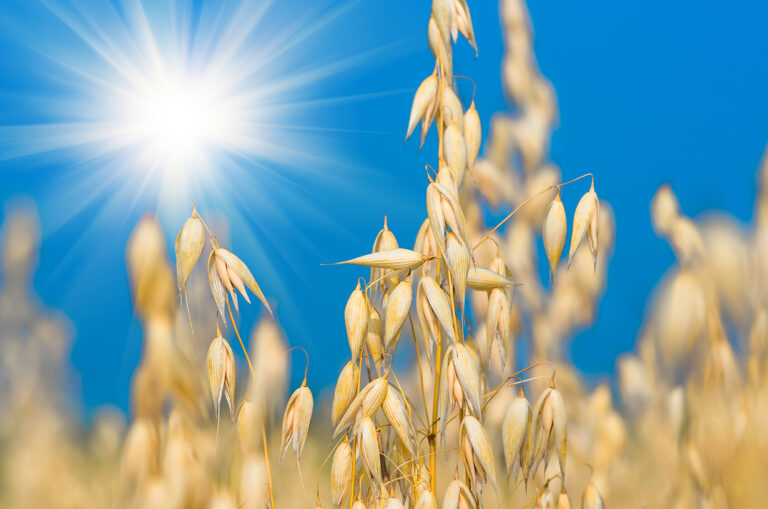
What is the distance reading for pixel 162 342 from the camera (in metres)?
0.25

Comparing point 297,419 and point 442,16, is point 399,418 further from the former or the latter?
point 442,16

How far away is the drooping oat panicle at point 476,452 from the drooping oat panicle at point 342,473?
0.05 metres

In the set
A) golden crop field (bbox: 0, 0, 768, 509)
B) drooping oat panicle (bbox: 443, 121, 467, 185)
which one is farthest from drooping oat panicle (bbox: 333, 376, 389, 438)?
drooping oat panicle (bbox: 443, 121, 467, 185)

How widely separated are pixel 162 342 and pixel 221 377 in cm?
5

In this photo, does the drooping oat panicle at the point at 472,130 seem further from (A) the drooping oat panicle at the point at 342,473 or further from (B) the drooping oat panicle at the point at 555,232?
(A) the drooping oat panicle at the point at 342,473

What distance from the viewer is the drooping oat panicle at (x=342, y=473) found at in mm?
275

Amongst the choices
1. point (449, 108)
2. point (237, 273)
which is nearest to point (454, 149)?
point (449, 108)

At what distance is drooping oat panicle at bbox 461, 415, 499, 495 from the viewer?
26cm

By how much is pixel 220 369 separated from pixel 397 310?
90 millimetres

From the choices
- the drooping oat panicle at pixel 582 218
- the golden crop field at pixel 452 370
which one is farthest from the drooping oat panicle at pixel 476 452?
the drooping oat panicle at pixel 582 218

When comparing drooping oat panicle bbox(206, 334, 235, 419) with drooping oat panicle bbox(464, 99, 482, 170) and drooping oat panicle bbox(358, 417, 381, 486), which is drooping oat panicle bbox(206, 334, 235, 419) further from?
drooping oat panicle bbox(464, 99, 482, 170)

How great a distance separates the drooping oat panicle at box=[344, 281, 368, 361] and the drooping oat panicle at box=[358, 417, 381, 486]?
3 cm

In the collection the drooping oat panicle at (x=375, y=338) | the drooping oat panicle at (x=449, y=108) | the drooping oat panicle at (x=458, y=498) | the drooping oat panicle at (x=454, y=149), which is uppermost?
the drooping oat panicle at (x=449, y=108)

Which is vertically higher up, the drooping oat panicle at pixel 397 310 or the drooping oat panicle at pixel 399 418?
the drooping oat panicle at pixel 397 310
